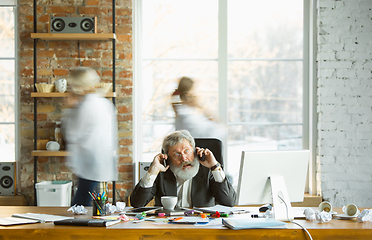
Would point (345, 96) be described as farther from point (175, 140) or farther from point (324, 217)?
point (324, 217)

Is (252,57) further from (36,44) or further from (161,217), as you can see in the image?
(161,217)

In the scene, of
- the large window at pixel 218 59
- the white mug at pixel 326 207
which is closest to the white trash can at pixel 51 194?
the large window at pixel 218 59

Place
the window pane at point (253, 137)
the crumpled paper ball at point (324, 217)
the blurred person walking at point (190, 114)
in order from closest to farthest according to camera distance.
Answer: the crumpled paper ball at point (324, 217) → the blurred person walking at point (190, 114) → the window pane at point (253, 137)

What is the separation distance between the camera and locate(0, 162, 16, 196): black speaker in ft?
11.4

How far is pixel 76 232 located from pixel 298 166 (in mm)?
1082

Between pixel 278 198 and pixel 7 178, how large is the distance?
2850 mm

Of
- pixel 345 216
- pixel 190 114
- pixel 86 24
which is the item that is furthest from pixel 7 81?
pixel 345 216

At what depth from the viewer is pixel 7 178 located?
Result: 11.4ft

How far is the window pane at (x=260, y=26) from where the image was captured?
365cm

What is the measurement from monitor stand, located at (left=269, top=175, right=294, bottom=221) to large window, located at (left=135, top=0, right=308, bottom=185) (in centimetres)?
194

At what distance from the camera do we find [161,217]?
5.65 feet

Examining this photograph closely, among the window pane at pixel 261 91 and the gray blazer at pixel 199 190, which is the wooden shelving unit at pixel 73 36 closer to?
the window pane at pixel 261 91

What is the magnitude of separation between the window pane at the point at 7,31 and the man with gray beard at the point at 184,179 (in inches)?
89.2

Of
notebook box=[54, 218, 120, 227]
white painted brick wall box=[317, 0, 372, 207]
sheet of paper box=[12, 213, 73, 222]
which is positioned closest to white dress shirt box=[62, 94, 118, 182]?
sheet of paper box=[12, 213, 73, 222]
